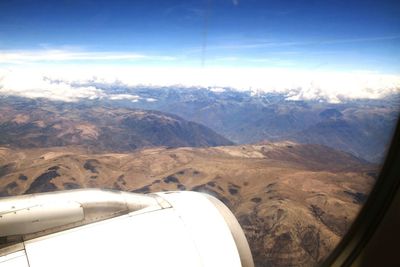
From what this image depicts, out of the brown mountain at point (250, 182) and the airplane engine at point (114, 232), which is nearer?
the airplane engine at point (114, 232)

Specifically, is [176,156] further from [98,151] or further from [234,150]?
[98,151]

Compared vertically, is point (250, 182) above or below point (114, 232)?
below

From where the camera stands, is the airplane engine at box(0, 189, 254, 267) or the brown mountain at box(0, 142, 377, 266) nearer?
the airplane engine at box(0, 189, 254, 267)

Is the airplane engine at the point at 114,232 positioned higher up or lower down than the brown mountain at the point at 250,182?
higher up

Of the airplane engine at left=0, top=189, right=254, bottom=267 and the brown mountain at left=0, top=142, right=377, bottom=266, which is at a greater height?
the airplane engine at left=0, top=189, right=254, bottom=267
